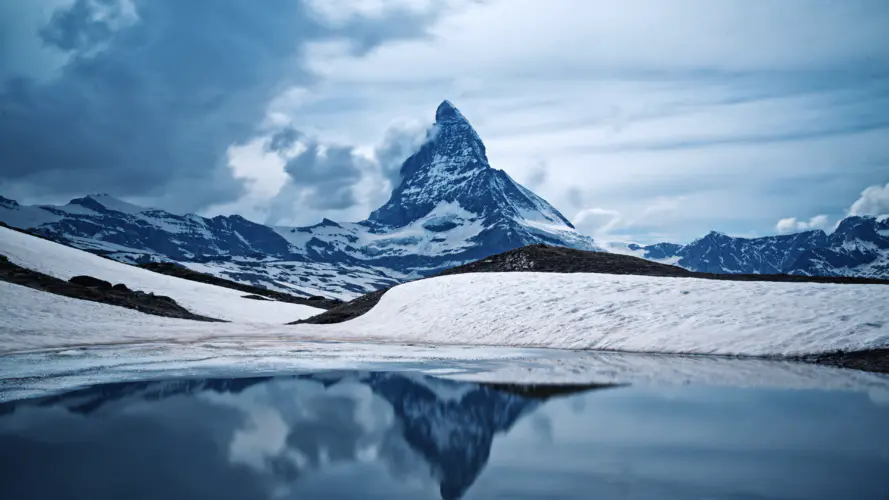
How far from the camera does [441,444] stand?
9992mm

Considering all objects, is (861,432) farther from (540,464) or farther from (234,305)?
(234,305)

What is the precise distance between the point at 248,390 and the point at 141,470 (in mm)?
6844

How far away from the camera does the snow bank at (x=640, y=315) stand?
2419 centimetres

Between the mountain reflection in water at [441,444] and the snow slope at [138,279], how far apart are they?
4871 cm

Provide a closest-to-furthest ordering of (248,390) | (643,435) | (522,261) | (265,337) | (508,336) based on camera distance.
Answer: (643,435) < (248,390) < (508,336) < (265,337) < (522,261)

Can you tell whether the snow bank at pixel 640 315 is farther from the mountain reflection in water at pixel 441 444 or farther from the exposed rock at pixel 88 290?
the exposed rock at pixel 88 290

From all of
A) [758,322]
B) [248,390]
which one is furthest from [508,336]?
[248,390]

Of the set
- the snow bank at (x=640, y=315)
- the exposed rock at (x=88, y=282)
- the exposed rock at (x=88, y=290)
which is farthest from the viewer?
the exposed rock at (x=88, y=282)

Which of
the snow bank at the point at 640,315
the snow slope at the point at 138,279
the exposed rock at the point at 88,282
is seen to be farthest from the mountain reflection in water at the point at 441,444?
the snow slope at the point at 138,279

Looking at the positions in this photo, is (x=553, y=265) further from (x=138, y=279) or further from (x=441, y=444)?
(x=138, y=279)

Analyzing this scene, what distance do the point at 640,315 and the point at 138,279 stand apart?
180 feet

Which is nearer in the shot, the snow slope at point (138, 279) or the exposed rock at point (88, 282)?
the exposed rock at point (88, 282)

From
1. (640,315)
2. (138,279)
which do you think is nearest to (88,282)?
(138,279)

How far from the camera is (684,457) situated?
9031 mm
